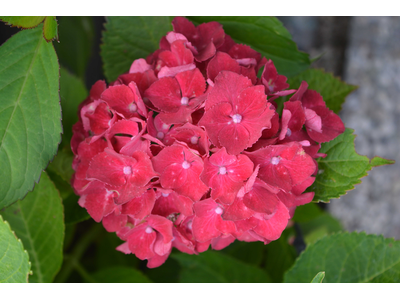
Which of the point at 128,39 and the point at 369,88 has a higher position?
the point at 128,39

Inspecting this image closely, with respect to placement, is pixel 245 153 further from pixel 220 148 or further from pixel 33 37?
pixel 33 37

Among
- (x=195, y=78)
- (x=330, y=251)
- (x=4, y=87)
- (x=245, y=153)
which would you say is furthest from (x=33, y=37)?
(x=330, y=251)

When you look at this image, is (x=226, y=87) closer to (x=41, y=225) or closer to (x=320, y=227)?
(x=41, y=225)

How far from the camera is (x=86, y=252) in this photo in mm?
1024

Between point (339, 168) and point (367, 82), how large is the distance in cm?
72

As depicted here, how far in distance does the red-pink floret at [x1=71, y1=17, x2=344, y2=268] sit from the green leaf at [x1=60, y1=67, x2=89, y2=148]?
208mm

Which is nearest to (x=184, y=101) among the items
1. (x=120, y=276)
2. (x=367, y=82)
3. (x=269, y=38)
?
(x=269, y=38)

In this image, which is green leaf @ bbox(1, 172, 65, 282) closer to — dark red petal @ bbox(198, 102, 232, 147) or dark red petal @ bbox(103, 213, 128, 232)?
dark red petal @ bbox(103, 213, 128, 232)

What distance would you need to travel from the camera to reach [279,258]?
34.3 inches

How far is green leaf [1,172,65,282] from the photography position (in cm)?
62

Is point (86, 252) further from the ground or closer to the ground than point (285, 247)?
closer to the ground

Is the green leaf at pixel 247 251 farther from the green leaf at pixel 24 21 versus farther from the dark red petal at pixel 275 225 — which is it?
the green leaf at pixel 24 21

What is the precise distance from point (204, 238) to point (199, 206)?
0.06 meters

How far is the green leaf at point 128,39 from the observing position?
26.2 inches
